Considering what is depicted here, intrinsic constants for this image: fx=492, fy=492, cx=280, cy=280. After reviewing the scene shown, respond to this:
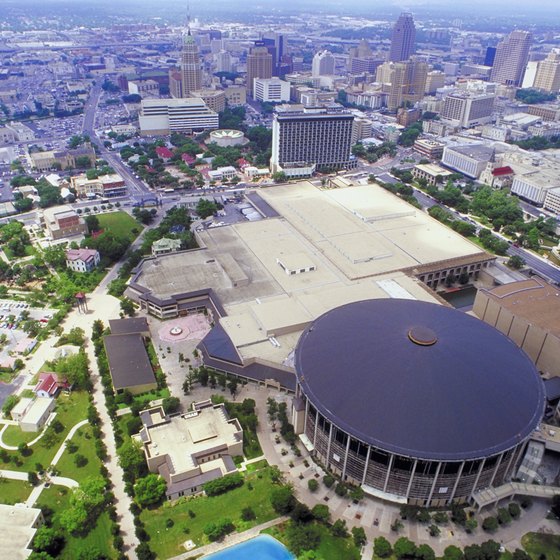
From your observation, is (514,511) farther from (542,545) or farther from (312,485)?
(312,485)

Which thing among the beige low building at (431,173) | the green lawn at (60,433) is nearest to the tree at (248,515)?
the green lawn at (60,433)

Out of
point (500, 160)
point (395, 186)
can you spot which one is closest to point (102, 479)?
point (395, 186)

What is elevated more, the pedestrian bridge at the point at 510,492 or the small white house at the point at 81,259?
the pedestrian bridge at the point at 510,492

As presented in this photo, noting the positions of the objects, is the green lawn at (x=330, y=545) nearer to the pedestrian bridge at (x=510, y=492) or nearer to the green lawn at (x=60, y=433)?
the pedestrian bridge at (x=510, y=492)

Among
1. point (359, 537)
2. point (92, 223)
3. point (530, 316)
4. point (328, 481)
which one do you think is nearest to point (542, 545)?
point (359, 537)

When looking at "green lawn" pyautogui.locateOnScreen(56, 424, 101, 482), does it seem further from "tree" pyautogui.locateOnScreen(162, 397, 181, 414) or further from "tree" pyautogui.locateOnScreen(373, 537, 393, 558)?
"tree" pyautogui.locateOnScreen(373, 537, 393, 558)

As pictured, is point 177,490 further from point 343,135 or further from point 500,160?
point 500,160
